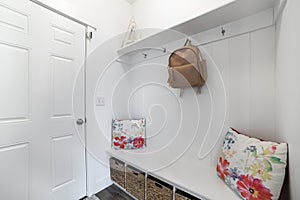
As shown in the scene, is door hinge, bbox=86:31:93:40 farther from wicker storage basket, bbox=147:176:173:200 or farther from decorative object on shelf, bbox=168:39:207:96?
wicker storage basket, bbox=147:176:173:200

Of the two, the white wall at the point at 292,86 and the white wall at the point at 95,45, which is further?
the white wall at the point at 95,45

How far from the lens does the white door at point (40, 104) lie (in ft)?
3.70

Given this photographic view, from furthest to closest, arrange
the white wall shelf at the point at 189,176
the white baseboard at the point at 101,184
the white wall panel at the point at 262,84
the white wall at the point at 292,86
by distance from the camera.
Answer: the white baseboard at the point at 101,184 → the white wall panel at the point at 262,84 → the white wall shelf at the point at 189,176 → the white wall at the point at 292,86

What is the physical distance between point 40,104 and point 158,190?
1.29 meters

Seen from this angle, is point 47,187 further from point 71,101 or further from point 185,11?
point 185,11

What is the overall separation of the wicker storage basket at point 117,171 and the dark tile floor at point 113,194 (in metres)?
0.11

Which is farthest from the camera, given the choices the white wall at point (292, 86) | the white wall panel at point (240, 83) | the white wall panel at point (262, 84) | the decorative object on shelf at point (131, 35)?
the decorative object on shelf at point (131, 35)

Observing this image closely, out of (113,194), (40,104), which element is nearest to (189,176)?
(113,194)

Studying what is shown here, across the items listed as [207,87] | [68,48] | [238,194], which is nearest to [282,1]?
[207,87]

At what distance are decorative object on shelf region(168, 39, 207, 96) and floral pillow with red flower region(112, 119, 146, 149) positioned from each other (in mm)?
834

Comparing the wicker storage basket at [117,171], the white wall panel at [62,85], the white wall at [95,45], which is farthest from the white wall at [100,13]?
the wicker storage basket at [117,171]

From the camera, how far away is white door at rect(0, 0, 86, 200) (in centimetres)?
113

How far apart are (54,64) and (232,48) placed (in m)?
1.63

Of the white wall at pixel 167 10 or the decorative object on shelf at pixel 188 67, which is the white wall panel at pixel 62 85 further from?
the white wall at pixel 167 10
